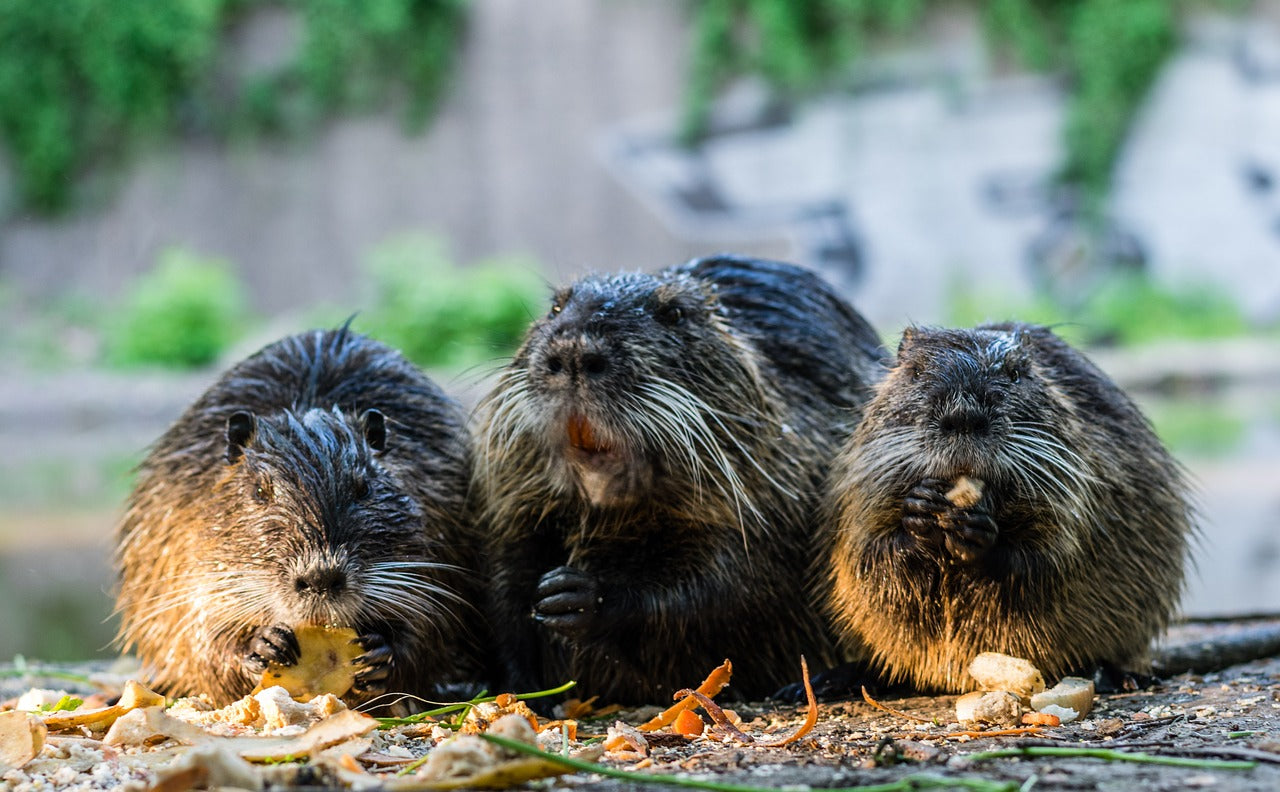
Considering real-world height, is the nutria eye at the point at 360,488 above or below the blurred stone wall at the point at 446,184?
below

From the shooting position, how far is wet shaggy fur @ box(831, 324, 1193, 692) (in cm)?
285

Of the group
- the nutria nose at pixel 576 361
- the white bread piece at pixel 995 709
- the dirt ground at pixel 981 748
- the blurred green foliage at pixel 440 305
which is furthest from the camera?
the blurred green foliage at pixel 440 305

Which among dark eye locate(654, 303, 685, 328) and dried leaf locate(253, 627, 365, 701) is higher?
dark eye locate(654, 303, 685, 328)

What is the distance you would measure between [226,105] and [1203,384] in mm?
13362

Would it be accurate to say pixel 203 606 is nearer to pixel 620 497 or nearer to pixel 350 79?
pixel 620 497

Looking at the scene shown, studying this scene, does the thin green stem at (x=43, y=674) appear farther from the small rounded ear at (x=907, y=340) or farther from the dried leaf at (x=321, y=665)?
the small rounded ear at (x=907, y=340)

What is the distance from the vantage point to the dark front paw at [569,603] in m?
3.02

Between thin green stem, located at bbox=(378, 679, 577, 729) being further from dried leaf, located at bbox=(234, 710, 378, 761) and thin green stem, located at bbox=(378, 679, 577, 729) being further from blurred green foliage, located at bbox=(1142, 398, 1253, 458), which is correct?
blurred green foliage, located at bbox=(1142, 398, 1253, 458)

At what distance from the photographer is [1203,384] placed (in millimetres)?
12883

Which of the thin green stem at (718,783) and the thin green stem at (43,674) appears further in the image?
the thin green stem at (43,674)

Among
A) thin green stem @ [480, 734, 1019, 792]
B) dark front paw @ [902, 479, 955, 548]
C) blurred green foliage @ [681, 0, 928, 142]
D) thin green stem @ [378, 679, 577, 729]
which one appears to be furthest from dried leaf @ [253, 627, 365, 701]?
blurred green foliage @ [681, 0, 928, 142]

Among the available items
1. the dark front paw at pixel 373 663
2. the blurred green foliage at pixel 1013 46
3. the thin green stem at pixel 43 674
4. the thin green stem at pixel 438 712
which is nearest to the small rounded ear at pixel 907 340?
the thin green stem at pixel 438 712

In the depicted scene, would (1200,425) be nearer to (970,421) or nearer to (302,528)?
(970,421)

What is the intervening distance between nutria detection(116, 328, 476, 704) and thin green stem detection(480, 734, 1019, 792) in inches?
36.2
